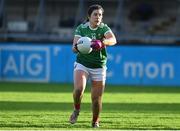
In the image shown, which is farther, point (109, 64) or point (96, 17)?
point (109, 64)

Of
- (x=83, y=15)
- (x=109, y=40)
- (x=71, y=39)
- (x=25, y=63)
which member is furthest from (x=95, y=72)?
(x=83, y=15)

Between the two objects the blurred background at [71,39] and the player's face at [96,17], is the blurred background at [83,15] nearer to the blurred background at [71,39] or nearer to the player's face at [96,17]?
the blurred background at [71,39]

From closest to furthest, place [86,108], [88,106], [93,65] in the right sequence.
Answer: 1. [93,65]
2. [86,108]
3. [88,106]

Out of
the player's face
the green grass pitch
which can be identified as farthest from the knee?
the player's face

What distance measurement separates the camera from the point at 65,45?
29.8m

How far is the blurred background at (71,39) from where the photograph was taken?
2880 centimetres

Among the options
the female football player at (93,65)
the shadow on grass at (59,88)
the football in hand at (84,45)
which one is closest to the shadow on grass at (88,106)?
the female football player at (93,65)

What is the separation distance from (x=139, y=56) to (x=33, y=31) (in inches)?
445

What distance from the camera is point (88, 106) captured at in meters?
18.5

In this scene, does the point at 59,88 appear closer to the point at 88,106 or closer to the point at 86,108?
the point at 88,106

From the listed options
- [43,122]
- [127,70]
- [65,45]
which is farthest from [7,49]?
[43,122]

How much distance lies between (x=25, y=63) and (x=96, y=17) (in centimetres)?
1697

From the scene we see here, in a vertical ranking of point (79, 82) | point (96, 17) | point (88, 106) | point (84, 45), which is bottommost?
point (88, 106)

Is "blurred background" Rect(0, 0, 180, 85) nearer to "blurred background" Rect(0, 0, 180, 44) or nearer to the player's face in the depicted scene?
"blurred background" Rect(0, 0, 180, 44)
